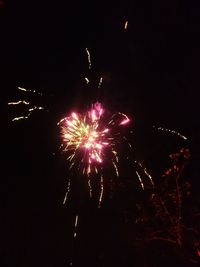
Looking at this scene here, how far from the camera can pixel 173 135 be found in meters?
11.1

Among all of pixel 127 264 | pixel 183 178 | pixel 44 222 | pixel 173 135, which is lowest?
pixel 127 264

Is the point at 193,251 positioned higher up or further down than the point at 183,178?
further down

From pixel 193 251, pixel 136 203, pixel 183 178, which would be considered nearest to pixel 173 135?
pixel 183 178

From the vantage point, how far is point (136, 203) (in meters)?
11.1

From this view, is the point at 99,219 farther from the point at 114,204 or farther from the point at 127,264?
the point at 127,264

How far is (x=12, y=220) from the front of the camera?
36.3 ft

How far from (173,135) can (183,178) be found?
101cm

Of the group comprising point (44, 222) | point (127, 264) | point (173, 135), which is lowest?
point (127, 264)

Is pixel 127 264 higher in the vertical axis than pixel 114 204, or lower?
lower

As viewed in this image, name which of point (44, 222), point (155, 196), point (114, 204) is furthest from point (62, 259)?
point (155, 196)

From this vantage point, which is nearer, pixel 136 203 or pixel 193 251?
pixel 193 251

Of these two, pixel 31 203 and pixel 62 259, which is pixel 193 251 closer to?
pixel 62 259

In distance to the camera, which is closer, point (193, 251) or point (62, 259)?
point (193, 251)

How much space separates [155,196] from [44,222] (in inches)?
108
